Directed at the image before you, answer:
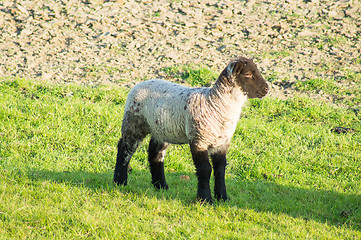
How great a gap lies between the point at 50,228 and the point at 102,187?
1361mm

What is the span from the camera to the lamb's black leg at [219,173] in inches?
226

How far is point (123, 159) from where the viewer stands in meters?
6.32

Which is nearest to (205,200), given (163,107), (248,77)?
(163,107)

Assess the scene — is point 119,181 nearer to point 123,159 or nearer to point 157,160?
point 123,159

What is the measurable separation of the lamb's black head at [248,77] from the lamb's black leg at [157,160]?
1.58 m

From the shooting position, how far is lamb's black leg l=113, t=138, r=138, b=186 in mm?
6247

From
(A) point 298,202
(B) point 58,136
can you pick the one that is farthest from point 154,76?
(A) point 298,202

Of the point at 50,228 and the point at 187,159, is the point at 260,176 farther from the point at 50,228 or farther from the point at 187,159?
the point at 50,228

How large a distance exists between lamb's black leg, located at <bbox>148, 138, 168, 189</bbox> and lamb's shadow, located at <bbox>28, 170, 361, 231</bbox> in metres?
0.17

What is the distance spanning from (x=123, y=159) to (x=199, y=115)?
1567 millimetres

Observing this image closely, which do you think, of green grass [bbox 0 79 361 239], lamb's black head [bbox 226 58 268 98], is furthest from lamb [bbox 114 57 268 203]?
green grass [bbox 0 79 361 239]

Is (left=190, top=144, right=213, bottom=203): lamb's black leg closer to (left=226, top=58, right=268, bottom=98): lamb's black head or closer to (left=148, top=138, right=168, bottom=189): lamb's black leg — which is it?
(left=148, top=138, right=168, bottom=189): lamb's black leg

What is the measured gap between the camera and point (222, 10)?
13.3m

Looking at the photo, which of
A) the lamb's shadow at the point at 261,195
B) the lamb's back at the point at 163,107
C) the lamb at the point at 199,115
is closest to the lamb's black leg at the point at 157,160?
the lamb at the point at 199,115
